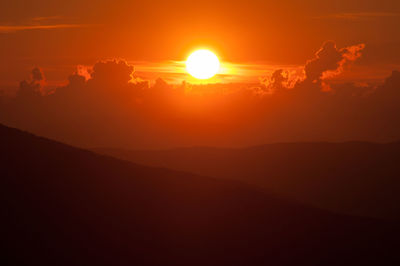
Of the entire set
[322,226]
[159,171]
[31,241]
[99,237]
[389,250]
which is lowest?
[31,241]

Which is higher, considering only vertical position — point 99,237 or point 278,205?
point 278,205

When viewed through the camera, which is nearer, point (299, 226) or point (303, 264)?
point (303, 264)

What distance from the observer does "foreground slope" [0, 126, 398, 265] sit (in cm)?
5294

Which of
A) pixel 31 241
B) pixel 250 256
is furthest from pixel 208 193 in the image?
pixel 31 241

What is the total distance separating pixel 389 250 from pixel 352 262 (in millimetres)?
8110

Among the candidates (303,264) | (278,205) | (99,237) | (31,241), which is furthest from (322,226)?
(31,241)

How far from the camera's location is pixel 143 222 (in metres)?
62.1

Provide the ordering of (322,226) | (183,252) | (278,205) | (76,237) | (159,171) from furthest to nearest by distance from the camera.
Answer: (159,171)
(278,205)
(322,226)
(183,252)
(76,237)

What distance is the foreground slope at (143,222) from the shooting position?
174ft

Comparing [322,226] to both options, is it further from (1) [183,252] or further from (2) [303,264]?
(1) [183,252]

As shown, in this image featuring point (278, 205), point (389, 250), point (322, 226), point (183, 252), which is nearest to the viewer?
point (183, 252)

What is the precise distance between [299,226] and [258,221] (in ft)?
19.5

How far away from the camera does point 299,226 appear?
68875 millimetres

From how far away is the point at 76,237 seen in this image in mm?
53812
